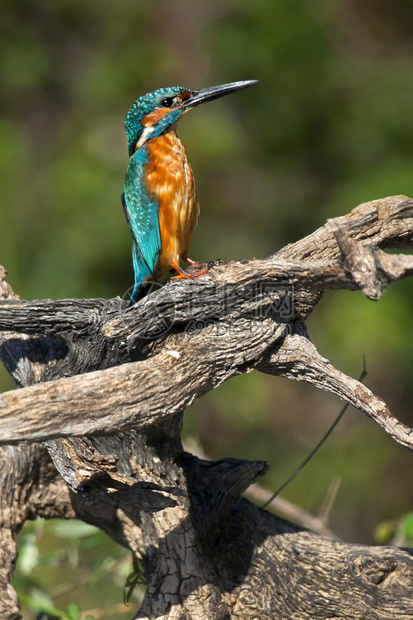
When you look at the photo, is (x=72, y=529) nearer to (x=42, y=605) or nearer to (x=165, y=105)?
(x=42, y=605)

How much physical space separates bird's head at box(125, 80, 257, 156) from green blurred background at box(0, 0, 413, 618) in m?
2.08

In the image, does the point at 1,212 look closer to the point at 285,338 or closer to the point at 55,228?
the point at 55,228

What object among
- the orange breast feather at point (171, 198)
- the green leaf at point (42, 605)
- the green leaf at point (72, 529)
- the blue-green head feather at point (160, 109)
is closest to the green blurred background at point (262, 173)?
the blue-green head feather at point (160, 109)

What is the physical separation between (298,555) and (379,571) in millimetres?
225

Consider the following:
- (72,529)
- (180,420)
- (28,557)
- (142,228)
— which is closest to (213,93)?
(142,228)

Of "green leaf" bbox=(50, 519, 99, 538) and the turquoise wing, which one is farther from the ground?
the turquoise wing

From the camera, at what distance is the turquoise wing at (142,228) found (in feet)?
8.86

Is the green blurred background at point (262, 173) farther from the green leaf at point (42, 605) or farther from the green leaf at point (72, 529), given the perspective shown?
the green leaf at point (42, 605)

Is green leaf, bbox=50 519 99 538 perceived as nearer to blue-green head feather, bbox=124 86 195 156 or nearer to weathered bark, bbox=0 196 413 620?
weathered bark, bbox=0 196 413 620

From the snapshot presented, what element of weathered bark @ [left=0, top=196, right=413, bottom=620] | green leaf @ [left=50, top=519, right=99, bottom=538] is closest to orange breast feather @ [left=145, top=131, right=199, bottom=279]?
weathered bark @ [left=0, top=196, right=413, bottom=620]

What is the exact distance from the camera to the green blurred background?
16.8ft

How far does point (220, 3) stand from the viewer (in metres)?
5.89

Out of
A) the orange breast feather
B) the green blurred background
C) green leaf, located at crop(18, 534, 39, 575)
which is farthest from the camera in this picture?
the green blurred background

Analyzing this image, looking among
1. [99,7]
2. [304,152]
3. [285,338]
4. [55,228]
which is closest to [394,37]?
[304,152]
